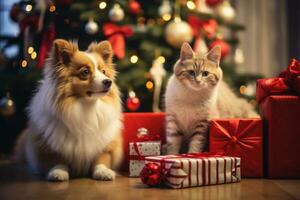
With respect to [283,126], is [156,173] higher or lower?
lower

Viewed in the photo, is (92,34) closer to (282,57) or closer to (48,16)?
(48,16)

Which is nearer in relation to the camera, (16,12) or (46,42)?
(46,42)

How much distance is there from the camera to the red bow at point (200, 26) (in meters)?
3.54

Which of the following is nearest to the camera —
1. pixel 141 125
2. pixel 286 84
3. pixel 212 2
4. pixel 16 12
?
pixel 286 84

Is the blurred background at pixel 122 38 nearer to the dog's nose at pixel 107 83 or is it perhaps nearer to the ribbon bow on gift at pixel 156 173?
the dog's nose at pixel 107 83

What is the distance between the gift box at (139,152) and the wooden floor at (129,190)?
0.25 feet

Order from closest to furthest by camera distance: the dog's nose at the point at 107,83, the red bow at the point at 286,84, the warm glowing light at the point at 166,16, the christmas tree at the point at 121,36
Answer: the dog's nose at the point at 107,83 → the red bow at the point at 286,84 → the christmas tree at the point at 121,36 → the warm glowing light at the point at 166,16

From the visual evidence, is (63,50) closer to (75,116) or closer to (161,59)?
(75,116)

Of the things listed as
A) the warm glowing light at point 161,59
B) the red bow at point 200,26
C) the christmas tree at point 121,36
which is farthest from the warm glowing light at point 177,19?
the warm glowing light at point 161,59

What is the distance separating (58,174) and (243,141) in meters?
0.98

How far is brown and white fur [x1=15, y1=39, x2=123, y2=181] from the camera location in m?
2.21

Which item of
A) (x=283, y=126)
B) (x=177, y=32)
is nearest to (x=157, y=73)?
(x=177, y=32)

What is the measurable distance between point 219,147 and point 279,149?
0.31m

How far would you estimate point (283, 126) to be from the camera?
2.26 metres
